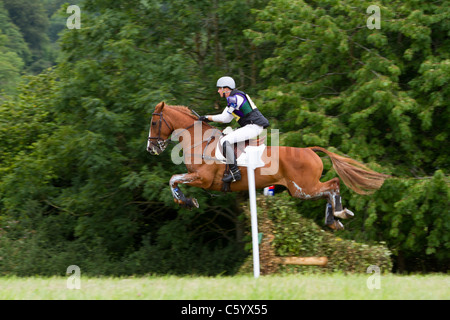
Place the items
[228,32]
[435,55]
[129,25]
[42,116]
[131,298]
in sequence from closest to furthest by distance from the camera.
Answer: [131,298]
[435,55]
[129,25]
[228,32]
[42,116]

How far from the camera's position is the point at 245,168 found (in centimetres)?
940

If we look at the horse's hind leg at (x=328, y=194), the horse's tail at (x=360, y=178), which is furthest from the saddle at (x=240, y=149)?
the horse's tail at (x=360, y=178)

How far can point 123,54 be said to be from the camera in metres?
14.3

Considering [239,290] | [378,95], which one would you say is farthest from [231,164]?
[378,95]

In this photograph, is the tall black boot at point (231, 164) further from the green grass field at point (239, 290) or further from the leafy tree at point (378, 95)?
the leafy tree at point (378, 95)

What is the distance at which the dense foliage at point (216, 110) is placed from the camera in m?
12.9

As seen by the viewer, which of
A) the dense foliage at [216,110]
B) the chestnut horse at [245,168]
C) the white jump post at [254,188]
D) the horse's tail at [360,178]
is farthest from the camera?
the dense foliage at [216,110]

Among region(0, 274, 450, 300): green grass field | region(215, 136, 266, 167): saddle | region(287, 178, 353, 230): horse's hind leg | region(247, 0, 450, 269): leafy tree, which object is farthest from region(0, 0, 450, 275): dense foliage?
region(0, 274, 450, 300): green grass field

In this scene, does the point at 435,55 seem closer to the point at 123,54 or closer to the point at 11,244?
the point at 123,54

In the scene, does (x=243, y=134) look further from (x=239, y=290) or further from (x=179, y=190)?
(x=239, y=290)

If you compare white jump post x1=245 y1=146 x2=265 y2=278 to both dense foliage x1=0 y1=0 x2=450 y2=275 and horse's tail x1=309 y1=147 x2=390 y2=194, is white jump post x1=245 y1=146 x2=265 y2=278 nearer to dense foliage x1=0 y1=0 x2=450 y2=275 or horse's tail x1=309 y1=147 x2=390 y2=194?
horse's tail x1=309 y1=147 x2=390 y2=194

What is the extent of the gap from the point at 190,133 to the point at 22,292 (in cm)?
396

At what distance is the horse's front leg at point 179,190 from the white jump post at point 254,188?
1098mm

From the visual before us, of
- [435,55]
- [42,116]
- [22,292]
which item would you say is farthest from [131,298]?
[42,116]
